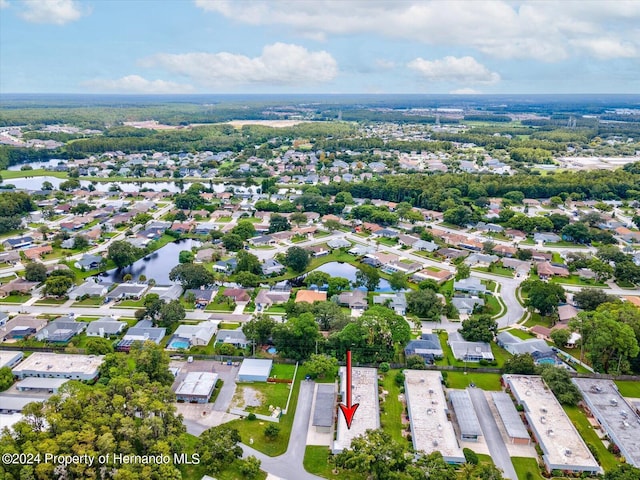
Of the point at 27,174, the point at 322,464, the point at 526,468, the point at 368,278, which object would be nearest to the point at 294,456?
the point at 322,464

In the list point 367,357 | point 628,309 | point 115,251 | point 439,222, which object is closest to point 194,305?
point 115,251

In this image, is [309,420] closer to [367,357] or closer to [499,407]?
[367,357]

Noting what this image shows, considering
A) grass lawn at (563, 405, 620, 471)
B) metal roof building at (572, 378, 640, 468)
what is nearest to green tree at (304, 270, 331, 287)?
metal roof building at (572, 378, 640, 468)

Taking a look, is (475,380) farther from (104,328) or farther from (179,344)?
(104,328)

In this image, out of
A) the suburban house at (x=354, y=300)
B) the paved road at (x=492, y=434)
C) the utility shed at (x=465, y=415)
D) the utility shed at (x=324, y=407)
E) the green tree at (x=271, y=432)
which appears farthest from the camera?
the suburban house at (x=354, y=300)

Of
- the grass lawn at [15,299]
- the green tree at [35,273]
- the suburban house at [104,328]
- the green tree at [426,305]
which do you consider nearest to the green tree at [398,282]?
the green tree at [426,305]

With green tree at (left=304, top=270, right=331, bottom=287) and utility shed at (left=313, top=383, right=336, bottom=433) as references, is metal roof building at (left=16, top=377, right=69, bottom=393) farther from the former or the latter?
green tree at (left=304, top=270, right=331, bottom=287)

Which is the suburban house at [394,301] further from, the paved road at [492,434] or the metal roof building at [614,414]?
the metal roof building at [614,414]
